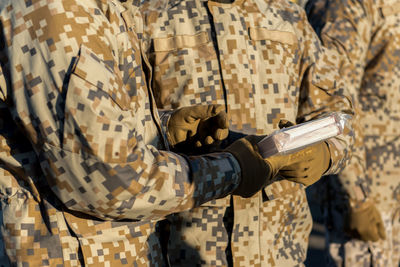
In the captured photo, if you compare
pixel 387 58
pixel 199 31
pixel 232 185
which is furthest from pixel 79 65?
pixel 387 58

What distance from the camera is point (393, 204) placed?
3.52 meters

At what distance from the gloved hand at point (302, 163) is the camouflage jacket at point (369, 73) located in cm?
110

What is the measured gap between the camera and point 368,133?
3438mm

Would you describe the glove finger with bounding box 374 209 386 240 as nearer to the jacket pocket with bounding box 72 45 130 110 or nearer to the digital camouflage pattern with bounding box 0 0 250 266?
the digital camouflage pattern with bounding box 0 0 250 266

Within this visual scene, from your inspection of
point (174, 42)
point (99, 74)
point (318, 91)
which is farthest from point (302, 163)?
point (99, 74)

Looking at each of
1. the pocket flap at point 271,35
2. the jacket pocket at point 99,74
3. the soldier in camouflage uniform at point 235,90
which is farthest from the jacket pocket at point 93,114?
the pocket flap at point 271,35

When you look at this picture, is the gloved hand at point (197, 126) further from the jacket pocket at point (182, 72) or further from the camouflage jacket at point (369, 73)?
the camouflage jacket at point (369, 73)

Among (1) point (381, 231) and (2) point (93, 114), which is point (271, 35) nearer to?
(2) point (93, 114)

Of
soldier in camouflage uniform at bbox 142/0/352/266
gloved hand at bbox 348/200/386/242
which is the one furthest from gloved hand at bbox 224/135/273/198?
gloved hand at bbox 348/200/386/242

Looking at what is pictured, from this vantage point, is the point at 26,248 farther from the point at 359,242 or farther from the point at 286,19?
the point at 359,242

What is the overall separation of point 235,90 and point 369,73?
153 centimetres

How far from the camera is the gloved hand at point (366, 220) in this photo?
3.23m

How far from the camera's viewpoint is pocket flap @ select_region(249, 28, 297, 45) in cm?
228

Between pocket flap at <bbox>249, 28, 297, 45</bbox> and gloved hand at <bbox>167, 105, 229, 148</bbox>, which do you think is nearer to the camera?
gloved hand at <bbox>167, 105, 229, 148</bbox>
